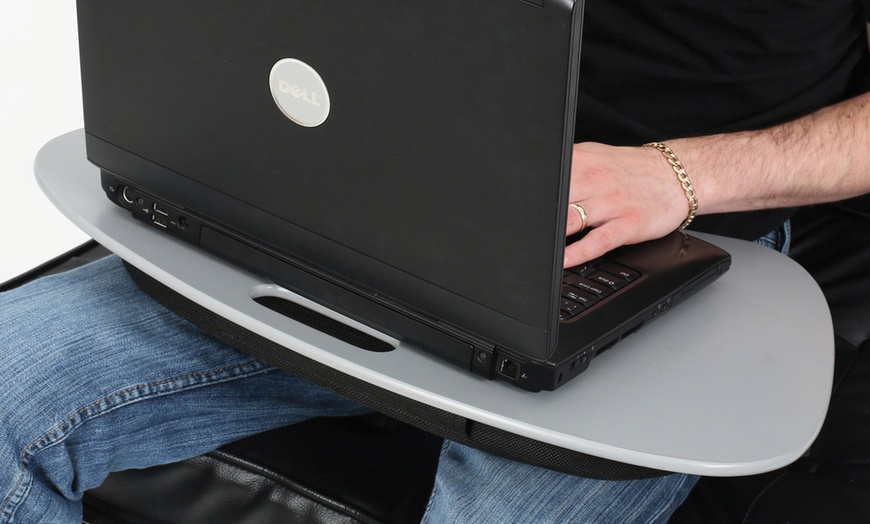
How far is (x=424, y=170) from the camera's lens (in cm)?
74

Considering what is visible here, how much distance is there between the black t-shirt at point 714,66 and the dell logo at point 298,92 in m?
0.61

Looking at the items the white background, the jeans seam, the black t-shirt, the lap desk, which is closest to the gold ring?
the lap desk

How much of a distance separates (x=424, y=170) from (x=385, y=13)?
119 millimetres

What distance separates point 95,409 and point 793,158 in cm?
87

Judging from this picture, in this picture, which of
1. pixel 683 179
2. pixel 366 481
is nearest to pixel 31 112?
pixel 366 481

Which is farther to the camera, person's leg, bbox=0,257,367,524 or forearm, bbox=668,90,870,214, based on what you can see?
forearm, bbox=668,90,870,214

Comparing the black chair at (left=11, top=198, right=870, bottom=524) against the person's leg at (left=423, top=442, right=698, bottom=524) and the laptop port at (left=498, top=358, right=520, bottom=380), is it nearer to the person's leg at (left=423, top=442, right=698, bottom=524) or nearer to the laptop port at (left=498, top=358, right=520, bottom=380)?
the person's leg at (left=423, top=442, right=698, bottom=524)

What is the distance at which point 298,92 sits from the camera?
0.79m

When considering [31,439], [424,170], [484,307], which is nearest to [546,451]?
[484,307]

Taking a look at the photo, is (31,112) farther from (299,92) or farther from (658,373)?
(658,373)

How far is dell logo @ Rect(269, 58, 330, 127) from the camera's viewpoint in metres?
0.77

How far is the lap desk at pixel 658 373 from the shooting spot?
2.55 ft

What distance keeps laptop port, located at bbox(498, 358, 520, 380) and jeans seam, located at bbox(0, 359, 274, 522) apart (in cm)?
45

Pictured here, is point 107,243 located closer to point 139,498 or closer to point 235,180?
point 235,180
